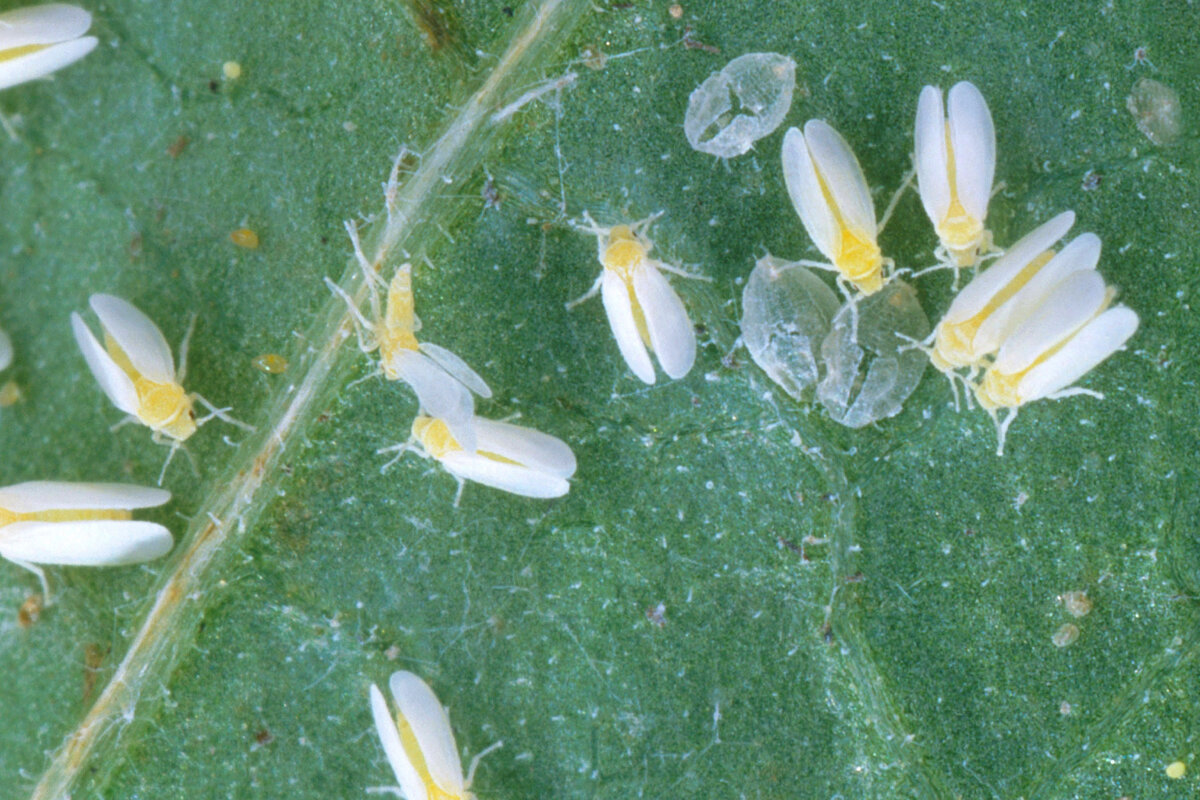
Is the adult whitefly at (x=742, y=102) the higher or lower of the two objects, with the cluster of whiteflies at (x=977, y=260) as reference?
higher

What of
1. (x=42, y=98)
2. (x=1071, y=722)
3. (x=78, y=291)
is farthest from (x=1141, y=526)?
(x=42, y=98)

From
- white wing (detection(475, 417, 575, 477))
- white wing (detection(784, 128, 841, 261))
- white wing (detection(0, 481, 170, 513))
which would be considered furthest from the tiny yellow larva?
white wing (detection(784, 128, 841, 261))

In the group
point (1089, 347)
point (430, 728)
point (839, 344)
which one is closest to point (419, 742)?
point (430, 728)

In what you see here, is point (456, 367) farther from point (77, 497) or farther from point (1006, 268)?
point (1006, 268)

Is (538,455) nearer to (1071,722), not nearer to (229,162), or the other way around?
(229,162)

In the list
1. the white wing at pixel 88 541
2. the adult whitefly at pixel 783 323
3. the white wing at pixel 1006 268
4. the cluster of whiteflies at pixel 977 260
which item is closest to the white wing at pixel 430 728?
the white wing at pixel 88 541

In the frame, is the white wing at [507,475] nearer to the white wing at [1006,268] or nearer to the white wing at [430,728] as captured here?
the white wing at [430,728]
